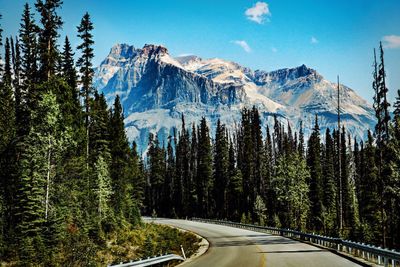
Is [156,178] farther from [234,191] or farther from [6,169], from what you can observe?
[6,169]

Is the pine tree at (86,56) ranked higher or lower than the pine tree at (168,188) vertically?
higher

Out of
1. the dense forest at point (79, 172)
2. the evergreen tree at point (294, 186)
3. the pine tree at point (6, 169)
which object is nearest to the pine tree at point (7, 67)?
the dense forest at point (79, 172)

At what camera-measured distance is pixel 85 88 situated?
37312 mm

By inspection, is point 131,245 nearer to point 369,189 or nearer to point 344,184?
point 369,189

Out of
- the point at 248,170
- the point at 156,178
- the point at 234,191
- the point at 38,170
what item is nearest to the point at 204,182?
the point at 234,191

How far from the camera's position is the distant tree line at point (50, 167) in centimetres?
2447

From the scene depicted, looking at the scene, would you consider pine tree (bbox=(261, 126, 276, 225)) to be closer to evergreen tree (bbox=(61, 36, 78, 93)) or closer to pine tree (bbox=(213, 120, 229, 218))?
pine tree (bbox=(213, 120, 229, 218))

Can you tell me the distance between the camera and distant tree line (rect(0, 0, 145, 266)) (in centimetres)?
2447

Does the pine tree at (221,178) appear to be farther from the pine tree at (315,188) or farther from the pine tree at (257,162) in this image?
the pine tree at (315,188)

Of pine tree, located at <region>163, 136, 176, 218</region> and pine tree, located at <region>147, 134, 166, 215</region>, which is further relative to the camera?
pine tree, located at <region>147, 134, 166, 215</region>

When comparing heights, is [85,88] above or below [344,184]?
above

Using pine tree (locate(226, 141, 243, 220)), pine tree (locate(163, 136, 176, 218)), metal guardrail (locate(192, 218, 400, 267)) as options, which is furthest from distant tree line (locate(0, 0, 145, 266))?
pine tree (locate(163, 136, 176, 218))

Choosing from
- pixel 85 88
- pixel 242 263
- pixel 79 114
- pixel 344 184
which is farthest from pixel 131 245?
pixel 344 184

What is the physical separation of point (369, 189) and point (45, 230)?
154ft
